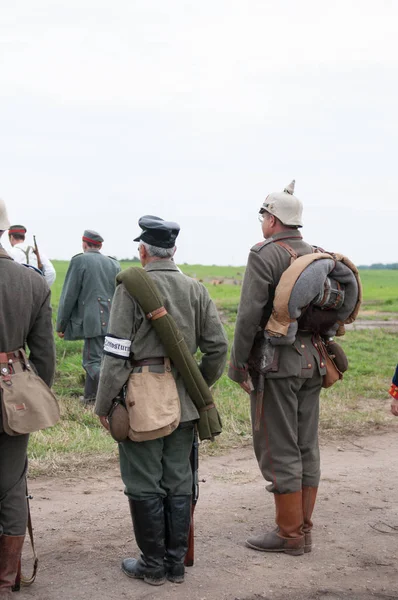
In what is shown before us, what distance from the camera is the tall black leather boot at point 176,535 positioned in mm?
4992

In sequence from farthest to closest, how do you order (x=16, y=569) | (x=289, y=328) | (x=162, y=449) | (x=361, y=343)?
(x=361, y=343) → (x=289, y=328) → (x=162, y=449) → (x=16, y=569)

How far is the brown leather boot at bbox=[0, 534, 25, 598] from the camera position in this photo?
15.1 ft

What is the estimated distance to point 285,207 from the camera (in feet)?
18.6

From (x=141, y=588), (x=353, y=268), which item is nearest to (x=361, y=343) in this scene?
(x=353, y=268)

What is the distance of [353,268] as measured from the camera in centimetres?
570

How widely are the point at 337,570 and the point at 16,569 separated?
2.03 metres

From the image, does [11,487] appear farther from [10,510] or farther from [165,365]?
[165,365]

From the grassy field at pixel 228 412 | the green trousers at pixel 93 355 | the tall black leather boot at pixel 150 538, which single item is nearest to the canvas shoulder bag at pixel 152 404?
the tall black leather boot at pixel 150 538

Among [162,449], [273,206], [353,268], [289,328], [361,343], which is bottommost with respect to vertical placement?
[361,343]

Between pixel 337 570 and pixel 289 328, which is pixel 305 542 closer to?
pixel 337 570

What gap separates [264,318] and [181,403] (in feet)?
3.10

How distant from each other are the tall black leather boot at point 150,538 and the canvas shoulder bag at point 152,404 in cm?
41

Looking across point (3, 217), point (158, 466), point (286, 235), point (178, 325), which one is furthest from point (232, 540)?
point (3, 217)

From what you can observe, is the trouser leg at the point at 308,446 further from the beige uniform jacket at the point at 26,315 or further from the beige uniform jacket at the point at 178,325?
the beige uniform jacket at the point at 26,315
